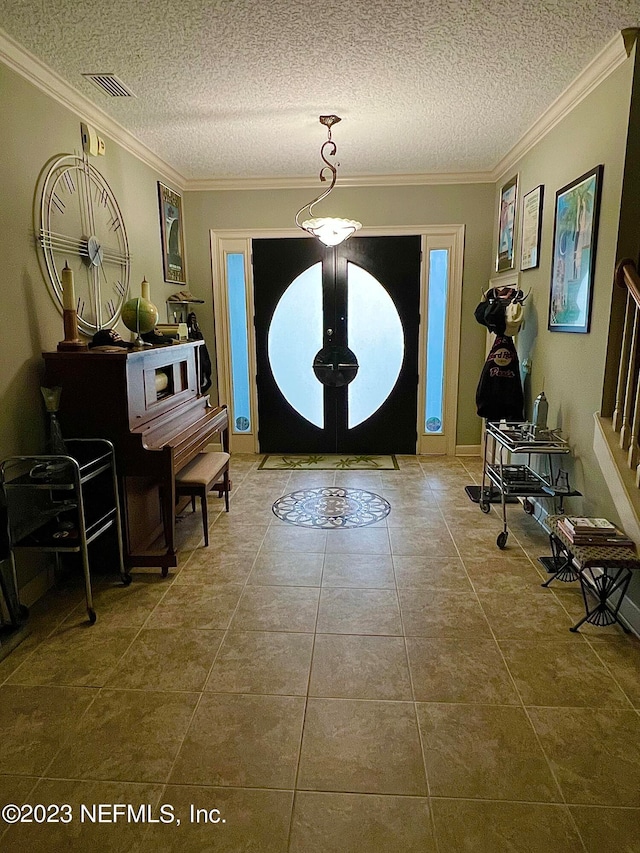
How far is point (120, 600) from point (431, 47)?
10.3ft

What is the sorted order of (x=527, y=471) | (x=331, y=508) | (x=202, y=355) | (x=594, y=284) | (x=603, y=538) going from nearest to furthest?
(x=603, y=538)
(x=594, y=284)
(x=527, y=471)
(x=331, y=508)
(x=202, y=355)

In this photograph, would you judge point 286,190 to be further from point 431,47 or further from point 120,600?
point 120,600

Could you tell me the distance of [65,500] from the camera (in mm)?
2805

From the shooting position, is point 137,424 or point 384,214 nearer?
point 137,424

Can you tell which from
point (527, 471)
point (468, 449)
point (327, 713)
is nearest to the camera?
point (327, 713)

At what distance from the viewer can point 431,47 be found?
8.16 feet

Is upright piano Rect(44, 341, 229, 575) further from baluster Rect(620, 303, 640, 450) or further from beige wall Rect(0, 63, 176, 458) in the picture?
baluster Rect(620, 303, 640, 450)

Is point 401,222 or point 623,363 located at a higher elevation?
point 401,222

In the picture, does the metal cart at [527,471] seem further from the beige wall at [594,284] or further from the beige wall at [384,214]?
the beige wall at [384,214]

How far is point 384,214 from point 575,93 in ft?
7.07

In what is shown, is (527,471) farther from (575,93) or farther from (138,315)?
(138,315)

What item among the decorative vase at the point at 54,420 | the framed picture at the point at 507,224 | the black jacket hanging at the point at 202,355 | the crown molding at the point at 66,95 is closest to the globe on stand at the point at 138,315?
the decorative vase at the point at 54,420

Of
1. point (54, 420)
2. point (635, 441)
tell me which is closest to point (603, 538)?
point (635, 441)

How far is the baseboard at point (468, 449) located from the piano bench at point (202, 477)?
2643mm
